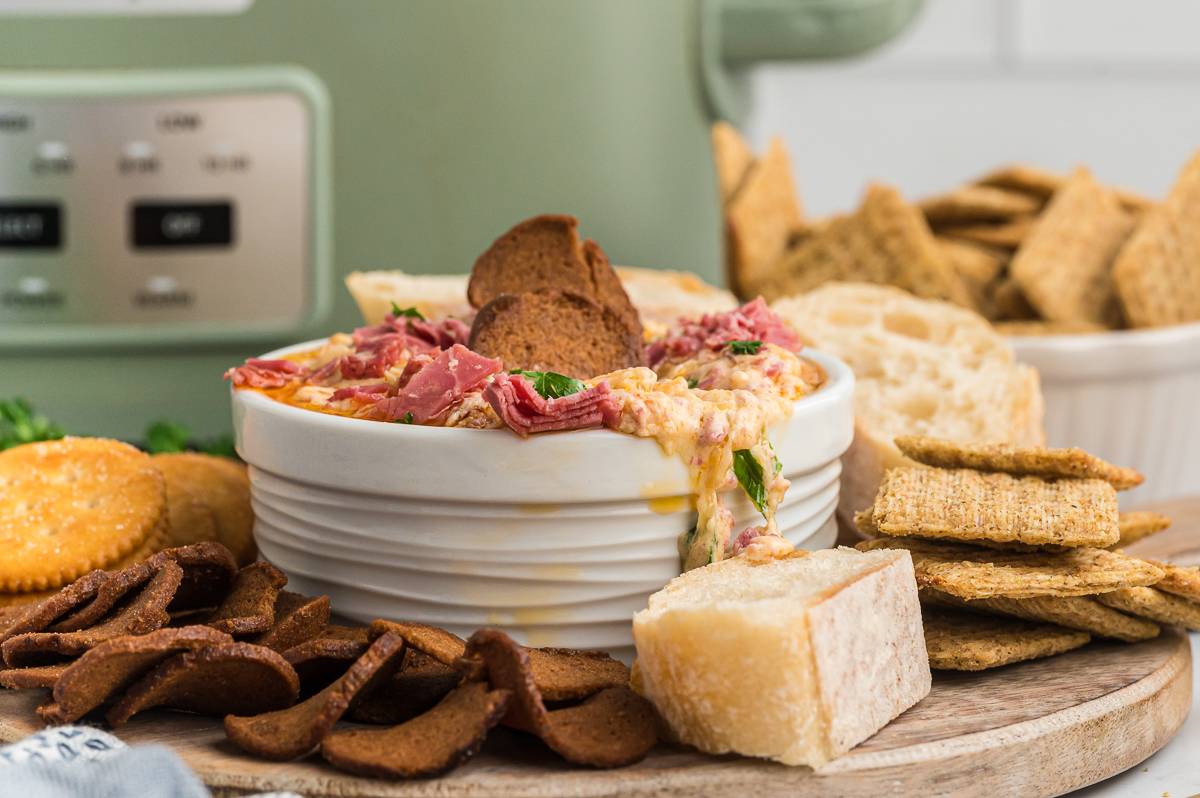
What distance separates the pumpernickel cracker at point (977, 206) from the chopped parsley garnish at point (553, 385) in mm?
1773

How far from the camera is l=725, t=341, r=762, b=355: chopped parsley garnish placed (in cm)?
134

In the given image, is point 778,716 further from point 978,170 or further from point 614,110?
point 978,170

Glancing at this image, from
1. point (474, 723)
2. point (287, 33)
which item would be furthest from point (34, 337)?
point (474, 723)

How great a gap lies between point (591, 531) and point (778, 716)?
0.28m

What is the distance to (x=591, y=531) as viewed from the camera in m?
1.14

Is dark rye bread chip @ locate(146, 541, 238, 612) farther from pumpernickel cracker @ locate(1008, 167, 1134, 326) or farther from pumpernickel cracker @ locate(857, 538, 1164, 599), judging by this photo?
pumpernickel cracker @ locate(1008, 167, 1134, 326)

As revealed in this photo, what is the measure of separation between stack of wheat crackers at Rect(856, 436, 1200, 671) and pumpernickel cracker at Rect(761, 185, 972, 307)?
1010 millimetres

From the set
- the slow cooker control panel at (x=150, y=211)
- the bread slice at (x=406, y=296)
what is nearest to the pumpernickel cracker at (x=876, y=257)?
the bread slice at (x=406, y=296)

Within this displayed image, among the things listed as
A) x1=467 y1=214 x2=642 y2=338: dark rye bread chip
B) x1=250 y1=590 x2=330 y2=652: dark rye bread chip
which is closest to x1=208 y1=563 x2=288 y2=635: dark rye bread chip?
x1=250 y1=590 x2=330 y2=652: dark rye bread chip

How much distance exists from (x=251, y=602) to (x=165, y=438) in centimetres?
79

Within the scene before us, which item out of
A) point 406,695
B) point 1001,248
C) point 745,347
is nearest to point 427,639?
point 406,695

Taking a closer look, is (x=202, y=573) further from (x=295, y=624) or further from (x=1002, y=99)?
A: (x=1002, y=99)

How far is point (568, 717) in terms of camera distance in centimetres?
100

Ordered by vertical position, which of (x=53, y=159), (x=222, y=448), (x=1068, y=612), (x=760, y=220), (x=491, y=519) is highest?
(x=53, y=159)
